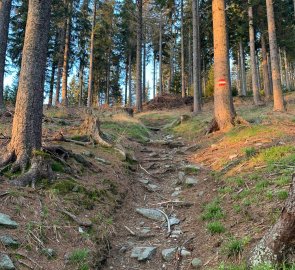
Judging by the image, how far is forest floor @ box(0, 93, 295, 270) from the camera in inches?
173

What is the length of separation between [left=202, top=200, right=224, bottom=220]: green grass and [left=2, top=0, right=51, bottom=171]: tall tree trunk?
3318 mm

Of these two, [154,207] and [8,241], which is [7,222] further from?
[154,207]

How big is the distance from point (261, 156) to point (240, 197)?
6.41ft

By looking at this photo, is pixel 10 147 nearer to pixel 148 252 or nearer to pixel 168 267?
pixel 148 252

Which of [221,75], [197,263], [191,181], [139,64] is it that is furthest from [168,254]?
[139,64]

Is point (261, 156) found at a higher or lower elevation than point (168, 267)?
higher

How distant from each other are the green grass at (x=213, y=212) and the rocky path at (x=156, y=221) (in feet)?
1.36

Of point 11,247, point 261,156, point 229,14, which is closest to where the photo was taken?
point 11,247

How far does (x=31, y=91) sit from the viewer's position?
20.7 feet

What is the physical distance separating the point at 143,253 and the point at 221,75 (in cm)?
834

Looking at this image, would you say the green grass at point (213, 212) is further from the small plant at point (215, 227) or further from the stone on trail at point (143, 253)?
the stone on trail at point (143, 253)

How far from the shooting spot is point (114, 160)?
879 cm

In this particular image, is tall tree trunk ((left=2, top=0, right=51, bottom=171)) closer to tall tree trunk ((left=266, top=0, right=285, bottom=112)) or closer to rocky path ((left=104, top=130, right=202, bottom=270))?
rocky path ((left=104, top=130, right=202, bottom=270))

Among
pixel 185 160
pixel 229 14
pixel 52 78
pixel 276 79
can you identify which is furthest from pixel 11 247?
pixel 52 78
